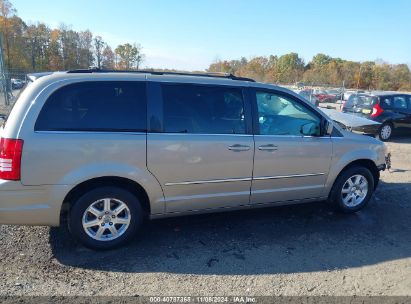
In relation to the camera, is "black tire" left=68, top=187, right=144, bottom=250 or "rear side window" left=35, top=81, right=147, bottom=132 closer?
"rear side window" left=35, top=81, right=147, bottom=132

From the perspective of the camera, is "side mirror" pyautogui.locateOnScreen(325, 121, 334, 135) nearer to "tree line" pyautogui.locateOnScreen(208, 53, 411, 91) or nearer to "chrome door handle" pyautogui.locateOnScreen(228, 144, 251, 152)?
"chrome door handle" pyautogui.locateOnScreen(228, 144, 251, 152)

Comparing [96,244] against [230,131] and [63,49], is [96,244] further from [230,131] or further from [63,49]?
[63,49]

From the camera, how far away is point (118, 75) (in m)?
3.51

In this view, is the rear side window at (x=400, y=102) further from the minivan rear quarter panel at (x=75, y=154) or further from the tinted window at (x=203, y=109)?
the minivan rear quarter panel at (x=75, y=154)

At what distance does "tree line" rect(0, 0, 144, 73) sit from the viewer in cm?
4847

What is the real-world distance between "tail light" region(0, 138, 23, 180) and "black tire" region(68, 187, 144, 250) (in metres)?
0.66

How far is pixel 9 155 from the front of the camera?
302 cm

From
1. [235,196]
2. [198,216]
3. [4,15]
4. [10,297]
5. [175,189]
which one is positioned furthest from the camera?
[4,15]

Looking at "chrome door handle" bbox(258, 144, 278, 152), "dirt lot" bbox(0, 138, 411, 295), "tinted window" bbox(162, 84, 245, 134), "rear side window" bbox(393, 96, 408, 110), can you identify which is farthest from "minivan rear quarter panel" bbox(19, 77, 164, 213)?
"rear side window" bbox(393, 96, 408, 110)

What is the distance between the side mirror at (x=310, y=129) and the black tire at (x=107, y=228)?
2.23 metres

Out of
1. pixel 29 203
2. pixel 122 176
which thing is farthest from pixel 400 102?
pixel 29 203

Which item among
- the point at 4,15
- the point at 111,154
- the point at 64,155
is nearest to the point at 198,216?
the point at 111,154

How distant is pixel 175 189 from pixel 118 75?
1.35 metres

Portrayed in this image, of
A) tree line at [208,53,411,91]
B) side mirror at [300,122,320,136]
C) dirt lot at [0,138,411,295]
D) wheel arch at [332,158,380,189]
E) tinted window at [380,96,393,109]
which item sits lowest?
→ dirt lot at [0,138,411,295]
